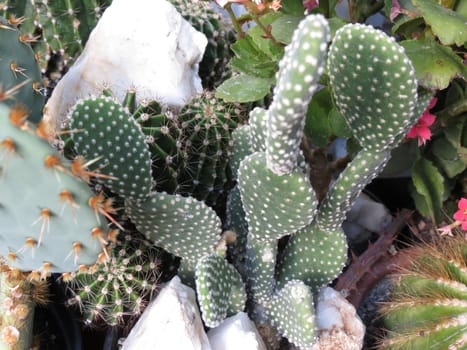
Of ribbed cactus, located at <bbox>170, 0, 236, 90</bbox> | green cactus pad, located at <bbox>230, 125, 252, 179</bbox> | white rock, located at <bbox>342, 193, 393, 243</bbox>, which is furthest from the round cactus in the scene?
white rock, located at <bbox>342, 193, 393, 243</bbox>

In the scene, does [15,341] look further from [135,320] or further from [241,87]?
[241,87]

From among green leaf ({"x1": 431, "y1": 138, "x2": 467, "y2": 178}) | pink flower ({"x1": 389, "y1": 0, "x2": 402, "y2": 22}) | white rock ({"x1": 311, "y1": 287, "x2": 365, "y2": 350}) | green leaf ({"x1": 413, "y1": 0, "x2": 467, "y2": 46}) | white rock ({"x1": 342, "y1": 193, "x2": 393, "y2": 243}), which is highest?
green leaf ({"x1": 413, "y1": 0, "x2": 467, "y2": 46})

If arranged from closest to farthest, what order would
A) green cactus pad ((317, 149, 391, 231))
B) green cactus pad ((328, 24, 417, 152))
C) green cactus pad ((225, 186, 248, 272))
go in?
1. green cactus pad ((328, 24, 417, 152))
2. green cactus pad ((317, 149, 391, 231))
3. green cactus pad ((225, 186, 248, 272))

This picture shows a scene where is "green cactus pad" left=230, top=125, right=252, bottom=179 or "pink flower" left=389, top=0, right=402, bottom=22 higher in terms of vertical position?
"pink flower" left=389, top=0, right=402, bottom=22

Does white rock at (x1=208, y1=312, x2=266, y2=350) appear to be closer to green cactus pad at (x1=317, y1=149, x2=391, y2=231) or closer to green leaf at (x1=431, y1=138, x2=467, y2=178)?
green cactus pad at (x1=317, y1=149, x2=391, y2=231)

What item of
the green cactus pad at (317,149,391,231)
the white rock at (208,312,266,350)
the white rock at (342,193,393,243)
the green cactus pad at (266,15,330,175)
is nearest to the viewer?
the green cactus pad at (266,15,330,175)

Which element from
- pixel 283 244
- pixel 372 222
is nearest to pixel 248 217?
pixel 283 244

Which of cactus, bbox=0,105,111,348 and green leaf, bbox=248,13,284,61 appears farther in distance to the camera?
green leaf, bbox=248,13,284,61

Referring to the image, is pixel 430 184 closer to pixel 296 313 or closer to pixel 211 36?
pixel 296 313
